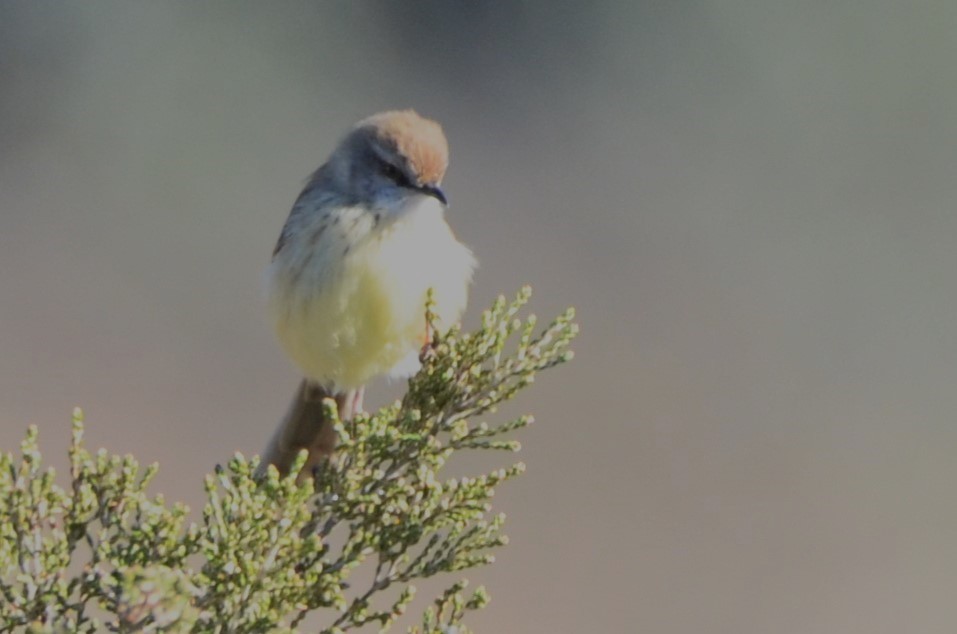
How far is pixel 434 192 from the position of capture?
4.88m

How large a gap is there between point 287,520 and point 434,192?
177 centimetres

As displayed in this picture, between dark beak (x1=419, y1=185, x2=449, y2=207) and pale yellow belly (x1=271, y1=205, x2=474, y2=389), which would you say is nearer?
pale yellow belly (x1=271, y1=205, x2=474, y2=389)

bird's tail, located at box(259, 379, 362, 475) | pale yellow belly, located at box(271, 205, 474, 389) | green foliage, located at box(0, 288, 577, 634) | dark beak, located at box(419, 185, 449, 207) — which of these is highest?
dark beak, located at box(419, 185, 449, 207)

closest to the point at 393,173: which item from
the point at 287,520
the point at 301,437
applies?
the point at 301,437

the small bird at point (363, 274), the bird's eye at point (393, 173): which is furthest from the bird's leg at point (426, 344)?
the bird's eye at point (393, 173)

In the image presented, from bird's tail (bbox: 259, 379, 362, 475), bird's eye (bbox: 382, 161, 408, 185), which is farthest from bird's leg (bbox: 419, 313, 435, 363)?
bird's eye (bbox: 382, 161, 408, 185)

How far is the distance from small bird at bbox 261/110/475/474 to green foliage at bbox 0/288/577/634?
90cm

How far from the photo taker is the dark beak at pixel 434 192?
4.85 metres

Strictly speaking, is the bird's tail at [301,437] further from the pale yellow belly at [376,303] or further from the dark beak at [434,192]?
the dark beak at [434,192]

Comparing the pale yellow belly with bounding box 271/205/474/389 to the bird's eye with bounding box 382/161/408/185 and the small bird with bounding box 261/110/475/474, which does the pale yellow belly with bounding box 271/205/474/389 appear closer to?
the small bird with bounding box 261/110/475/474

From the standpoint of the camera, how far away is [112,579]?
10.2 feet

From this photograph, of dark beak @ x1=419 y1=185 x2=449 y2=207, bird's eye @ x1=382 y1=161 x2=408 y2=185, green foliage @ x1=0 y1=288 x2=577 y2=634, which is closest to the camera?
green foliage @ x1=0 y1=288 x2=577 y2=634

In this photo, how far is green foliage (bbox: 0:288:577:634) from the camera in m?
3.29

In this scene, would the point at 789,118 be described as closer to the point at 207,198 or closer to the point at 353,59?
the point at 353,59
